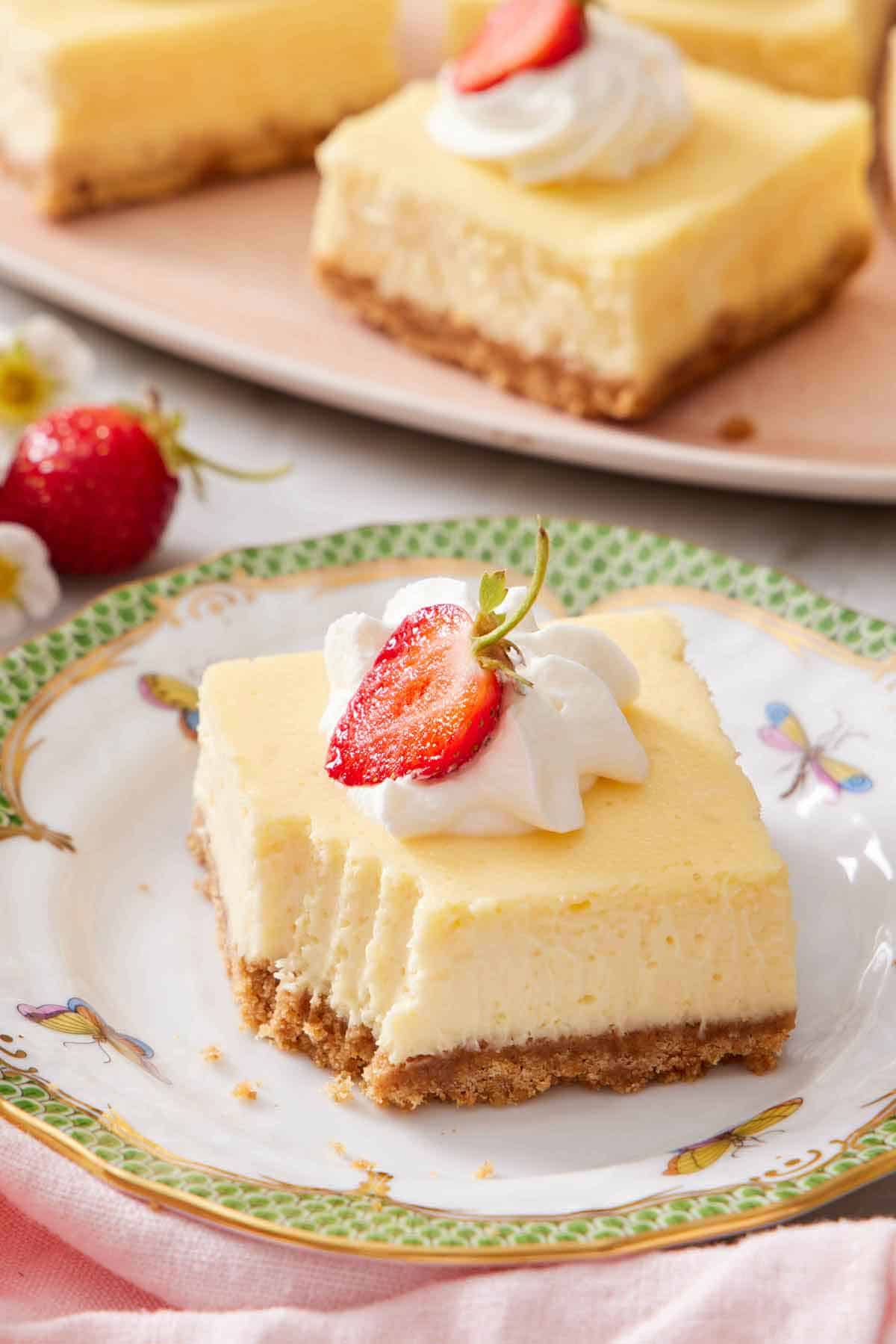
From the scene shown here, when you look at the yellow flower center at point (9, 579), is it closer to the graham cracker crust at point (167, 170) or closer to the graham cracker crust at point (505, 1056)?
the graham cracker crust at point (505, 1056)

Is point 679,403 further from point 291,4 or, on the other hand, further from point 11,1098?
point 11,1098

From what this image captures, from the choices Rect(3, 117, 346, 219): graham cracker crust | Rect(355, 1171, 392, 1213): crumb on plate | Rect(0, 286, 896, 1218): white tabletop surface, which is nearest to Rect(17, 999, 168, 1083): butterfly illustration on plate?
Rect(355, 1171, 392, 1213): crumb on plate

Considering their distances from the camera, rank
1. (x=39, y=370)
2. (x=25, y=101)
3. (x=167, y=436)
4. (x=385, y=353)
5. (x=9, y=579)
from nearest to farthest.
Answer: (x=9, y=579), (x=167, y=436), (x=39, y=370), (x=385, y=353), (x=25, y=101)

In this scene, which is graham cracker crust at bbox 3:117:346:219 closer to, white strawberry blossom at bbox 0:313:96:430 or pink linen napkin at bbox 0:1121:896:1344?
white strawberry blossom at bbox 0:313:96:430

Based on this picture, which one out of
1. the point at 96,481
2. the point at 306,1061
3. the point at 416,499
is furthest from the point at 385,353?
the point at 306,1061

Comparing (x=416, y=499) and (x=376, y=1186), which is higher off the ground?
(x=376, y=1186)

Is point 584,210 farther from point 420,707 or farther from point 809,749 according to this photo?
point 420,707

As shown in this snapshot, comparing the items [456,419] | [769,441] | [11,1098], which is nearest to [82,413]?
[456,419]
